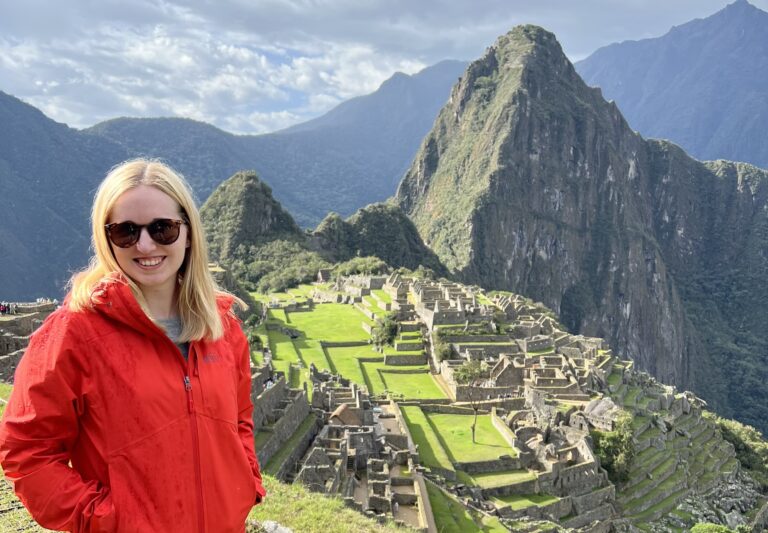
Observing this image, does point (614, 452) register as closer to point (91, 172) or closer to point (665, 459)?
point (665, 459)

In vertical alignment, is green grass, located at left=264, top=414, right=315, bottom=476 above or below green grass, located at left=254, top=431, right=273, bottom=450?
below

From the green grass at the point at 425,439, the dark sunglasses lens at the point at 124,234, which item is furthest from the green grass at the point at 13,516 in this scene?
the green grass at the point at 425,439

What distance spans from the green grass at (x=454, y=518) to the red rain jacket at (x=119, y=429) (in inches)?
466

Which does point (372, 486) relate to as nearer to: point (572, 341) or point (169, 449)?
point (169, 449)

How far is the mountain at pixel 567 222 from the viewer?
107m

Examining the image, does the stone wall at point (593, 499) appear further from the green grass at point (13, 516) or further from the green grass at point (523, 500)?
the green grass at point (13, 516)

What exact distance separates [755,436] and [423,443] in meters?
28.6

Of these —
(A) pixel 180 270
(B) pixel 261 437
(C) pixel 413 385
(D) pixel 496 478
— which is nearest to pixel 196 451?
(A) pixel 180 270

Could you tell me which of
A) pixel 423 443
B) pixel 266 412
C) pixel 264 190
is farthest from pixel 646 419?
pixel 264 190

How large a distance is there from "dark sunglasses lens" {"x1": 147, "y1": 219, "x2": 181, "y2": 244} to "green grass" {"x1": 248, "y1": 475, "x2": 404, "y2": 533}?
441cm

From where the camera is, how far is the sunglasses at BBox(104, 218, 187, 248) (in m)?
2.95

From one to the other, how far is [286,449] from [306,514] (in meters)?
6.99

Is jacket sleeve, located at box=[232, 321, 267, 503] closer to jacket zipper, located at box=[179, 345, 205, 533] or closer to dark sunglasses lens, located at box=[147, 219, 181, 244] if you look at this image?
jacket zipper, located at box=[179, 345, 205, 533]

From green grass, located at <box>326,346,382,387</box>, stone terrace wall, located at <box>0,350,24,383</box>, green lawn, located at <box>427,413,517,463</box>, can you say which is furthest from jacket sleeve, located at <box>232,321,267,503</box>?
green grass, located at <box>326,346,382,387</box>
